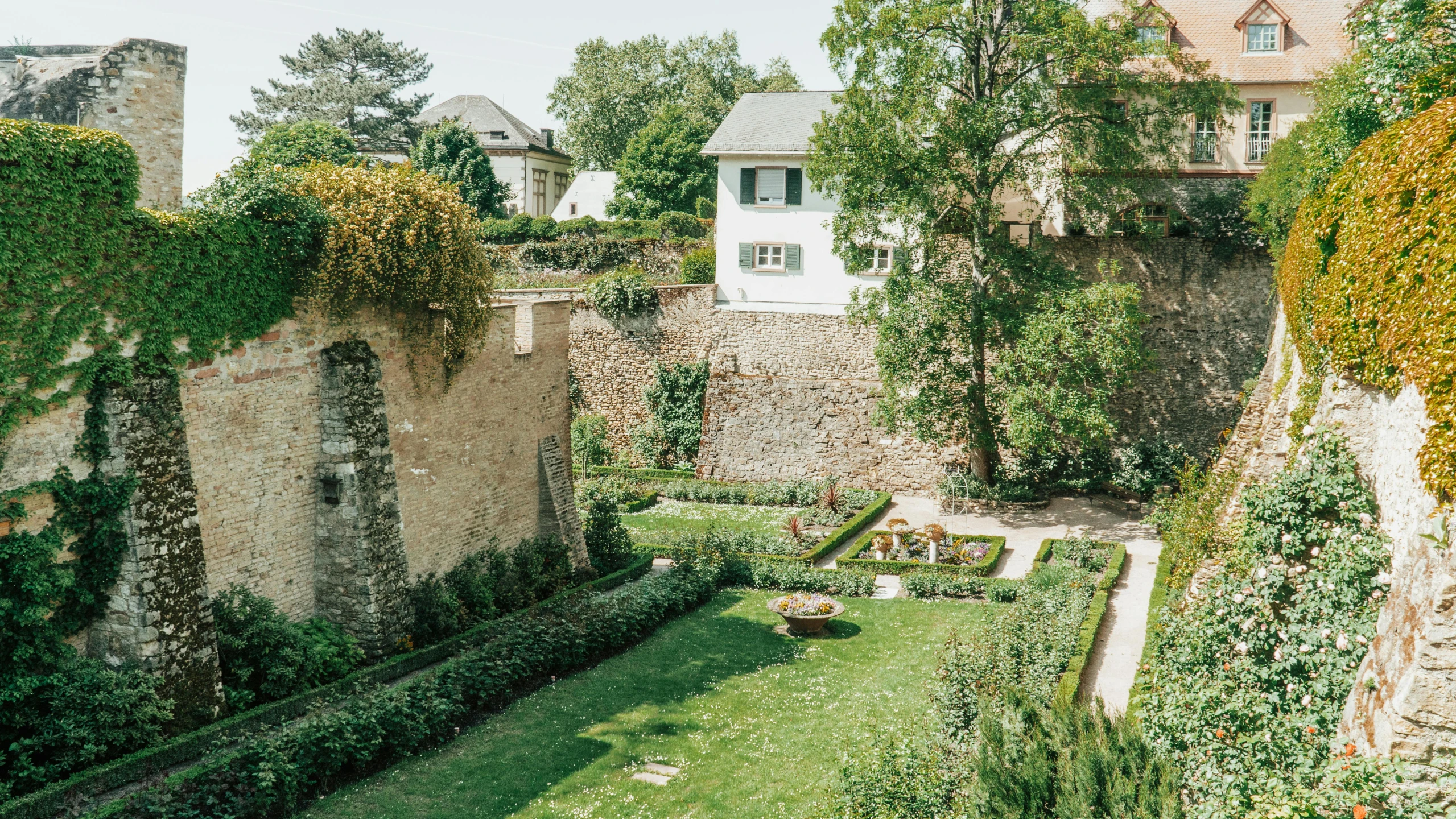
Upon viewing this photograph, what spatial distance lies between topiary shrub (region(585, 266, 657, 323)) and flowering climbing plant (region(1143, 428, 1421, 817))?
20.6 meters

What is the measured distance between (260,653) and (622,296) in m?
19.2

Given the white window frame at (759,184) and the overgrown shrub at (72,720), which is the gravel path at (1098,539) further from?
the overgrown shrub at (72,720)

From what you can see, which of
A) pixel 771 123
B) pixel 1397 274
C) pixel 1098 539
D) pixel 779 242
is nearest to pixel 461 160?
pixel 771 123

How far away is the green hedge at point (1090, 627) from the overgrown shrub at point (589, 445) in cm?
1308

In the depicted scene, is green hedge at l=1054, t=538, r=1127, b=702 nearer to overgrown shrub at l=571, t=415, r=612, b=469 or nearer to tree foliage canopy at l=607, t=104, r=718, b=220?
overgrown shrub at l=571, t=415, r=612, b=469

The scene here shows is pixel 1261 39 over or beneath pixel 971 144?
over

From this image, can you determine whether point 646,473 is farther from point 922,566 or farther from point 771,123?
point 771,123

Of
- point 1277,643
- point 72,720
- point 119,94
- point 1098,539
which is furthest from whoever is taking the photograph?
point 1098,539

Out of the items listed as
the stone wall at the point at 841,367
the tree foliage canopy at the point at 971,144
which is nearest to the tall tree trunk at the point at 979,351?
the tree foliage canopy at the point at 971,144

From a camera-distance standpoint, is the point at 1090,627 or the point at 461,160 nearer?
the point at 1090,627

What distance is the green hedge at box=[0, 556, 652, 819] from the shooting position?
10.0 m

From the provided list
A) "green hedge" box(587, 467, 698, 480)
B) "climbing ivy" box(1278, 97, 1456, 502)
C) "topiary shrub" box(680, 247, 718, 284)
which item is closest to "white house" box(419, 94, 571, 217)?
"topiary shrub" box(680, 247, 718, 284)

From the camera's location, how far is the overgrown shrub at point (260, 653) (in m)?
12.6

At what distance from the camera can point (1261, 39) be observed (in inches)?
1136
